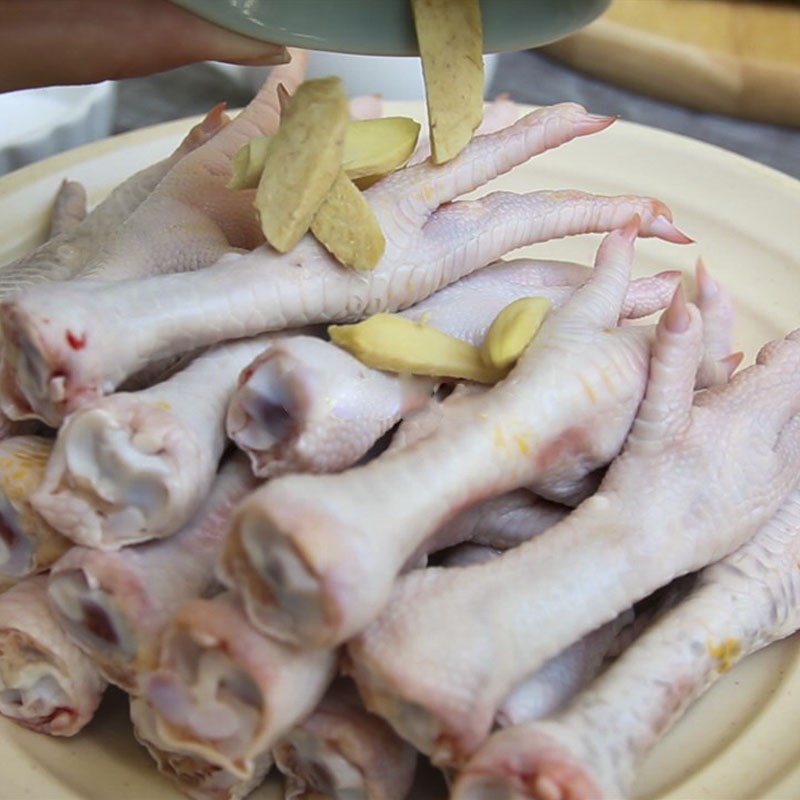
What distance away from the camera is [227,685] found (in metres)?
0.78

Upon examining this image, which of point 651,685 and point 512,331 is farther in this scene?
point 512,331

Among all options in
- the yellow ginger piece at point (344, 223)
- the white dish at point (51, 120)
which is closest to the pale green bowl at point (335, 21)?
the yellow ginger piece at point (344, 223)

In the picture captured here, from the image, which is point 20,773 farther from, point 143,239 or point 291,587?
point 143,239

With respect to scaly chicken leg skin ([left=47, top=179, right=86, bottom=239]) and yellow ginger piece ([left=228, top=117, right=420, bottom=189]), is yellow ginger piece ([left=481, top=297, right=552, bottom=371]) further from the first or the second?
scaly chicken leg skin ([left=47, top=179, right=86, bottom=239])

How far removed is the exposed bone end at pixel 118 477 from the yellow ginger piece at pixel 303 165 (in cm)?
22

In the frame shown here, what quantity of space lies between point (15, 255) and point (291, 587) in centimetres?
96

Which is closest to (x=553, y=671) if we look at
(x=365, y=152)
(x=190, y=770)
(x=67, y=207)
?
(x=190, y=770)

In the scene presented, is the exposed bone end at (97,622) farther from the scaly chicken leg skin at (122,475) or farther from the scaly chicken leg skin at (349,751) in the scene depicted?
the scaly chicken leg skin at (349,751)

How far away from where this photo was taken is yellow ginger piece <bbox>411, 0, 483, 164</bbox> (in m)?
1.05

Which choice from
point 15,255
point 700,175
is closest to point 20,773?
point 15,255

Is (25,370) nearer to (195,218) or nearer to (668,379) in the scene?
(195,218)

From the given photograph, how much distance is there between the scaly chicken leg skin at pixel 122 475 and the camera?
2.78 feet

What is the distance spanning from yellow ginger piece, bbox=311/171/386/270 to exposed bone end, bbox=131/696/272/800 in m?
0.42

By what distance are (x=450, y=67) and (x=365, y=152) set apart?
0.11 m
